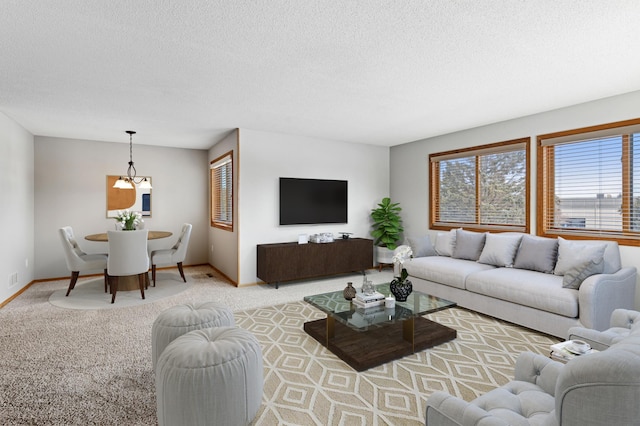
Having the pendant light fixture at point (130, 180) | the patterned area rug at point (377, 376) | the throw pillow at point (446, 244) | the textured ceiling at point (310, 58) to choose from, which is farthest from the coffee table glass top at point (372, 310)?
the pendant light fixture at point (130, 180)

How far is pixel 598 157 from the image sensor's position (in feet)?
12.2

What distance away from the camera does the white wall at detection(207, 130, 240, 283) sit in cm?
512

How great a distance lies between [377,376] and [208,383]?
1308 millimetres

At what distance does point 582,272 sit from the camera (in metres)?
2.99

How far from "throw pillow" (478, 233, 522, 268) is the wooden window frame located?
12.6ft

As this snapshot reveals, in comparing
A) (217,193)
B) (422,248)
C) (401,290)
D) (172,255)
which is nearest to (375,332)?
(401,290)

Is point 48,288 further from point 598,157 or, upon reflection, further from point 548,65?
point 598,157

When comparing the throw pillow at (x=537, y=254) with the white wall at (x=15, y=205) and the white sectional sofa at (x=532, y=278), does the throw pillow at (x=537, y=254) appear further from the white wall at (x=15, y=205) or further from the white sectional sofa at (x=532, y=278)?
the white wall at (x=15, y=205)

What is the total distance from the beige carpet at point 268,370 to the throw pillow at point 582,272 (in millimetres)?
600

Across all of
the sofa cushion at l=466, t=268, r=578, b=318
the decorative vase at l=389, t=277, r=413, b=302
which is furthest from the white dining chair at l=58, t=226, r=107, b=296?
the sofa cushion at l=466, t=268, r=578, b=318

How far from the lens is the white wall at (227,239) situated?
16.8 ft

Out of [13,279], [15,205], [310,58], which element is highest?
[310,58]

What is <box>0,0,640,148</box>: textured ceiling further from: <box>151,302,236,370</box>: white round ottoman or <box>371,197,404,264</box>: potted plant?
<box>371,197,404,264</box>: potted plant

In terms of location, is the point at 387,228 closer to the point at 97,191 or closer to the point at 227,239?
the point at 227,239
